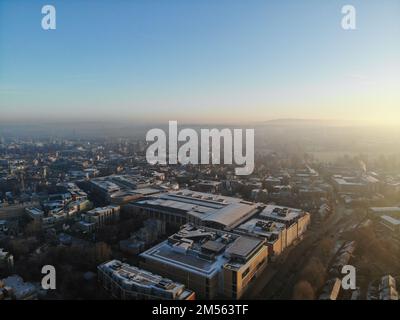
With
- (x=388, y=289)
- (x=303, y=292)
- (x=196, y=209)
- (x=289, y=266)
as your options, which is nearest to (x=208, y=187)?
(x=196, y=209)

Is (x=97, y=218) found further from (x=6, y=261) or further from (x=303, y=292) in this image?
(x=303, y=292)

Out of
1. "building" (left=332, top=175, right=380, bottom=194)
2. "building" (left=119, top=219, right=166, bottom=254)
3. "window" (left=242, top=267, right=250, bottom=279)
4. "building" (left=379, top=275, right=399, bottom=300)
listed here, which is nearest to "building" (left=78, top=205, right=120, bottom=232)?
"building" (left=119, top=219, right=166, bottom=254)

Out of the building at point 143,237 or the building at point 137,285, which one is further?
the building at point 143,237

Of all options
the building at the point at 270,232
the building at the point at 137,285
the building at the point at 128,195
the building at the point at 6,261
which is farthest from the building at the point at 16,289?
the building at the point at 128,195

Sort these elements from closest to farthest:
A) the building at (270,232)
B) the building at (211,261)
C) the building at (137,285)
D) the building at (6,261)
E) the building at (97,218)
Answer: the building at (137,285) → the building at (211,261) → the building at (6,261) → the building at (270,232) → the building at (97,218)

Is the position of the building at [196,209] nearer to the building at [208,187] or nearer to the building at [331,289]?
the building at [208,187]
